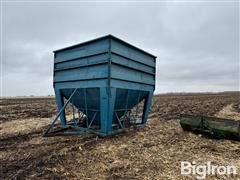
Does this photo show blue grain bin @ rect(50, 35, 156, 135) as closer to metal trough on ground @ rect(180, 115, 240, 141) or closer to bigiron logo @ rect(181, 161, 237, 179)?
metal trough on ground @ rect(180, 115, 240, 141)

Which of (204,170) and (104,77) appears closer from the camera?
(204,170)

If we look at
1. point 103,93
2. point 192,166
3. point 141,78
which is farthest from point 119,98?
point 192,166

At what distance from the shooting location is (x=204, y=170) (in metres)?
4.18

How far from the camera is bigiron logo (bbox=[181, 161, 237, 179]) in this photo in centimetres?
399

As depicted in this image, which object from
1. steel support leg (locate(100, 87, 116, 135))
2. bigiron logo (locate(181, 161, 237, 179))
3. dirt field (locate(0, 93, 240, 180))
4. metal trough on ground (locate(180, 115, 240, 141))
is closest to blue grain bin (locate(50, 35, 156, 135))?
steel support leg (locate(100, 87, 116, 135))

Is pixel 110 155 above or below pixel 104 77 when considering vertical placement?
below

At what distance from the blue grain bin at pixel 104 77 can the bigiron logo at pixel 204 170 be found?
3.10 metres

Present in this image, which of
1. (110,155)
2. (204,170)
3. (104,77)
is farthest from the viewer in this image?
(104,77)

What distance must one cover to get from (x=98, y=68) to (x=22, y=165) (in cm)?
366

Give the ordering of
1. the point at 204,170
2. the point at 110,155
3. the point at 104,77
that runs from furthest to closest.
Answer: the point at 104,77, the point at 110,155, the point at 204,170

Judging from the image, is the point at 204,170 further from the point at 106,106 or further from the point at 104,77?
the point at 104,77

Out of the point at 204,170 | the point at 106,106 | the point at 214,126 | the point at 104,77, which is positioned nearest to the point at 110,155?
the point at 106,106

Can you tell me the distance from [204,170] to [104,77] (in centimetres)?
392

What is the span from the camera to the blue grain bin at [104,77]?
6672 mm
